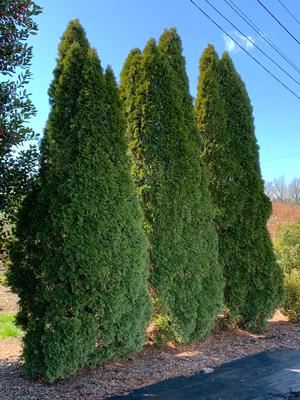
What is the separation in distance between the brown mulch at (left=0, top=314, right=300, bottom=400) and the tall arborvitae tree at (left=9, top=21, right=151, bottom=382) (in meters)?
0.17

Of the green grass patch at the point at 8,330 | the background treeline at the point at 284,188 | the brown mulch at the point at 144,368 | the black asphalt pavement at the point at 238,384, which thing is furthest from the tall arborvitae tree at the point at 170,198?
the background treeline at the point at 284,188

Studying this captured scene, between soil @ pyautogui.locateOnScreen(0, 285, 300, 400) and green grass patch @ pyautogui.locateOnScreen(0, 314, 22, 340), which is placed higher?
green grass patch @ pyautogui.locateOnScreen(0, 314, 22, 340)

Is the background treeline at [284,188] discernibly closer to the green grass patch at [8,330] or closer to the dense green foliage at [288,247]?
the dense green foliage at [288,247]

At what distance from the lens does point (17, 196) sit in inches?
125

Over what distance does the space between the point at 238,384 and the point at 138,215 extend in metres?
1.81

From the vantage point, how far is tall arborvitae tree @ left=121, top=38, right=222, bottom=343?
14.9 ft

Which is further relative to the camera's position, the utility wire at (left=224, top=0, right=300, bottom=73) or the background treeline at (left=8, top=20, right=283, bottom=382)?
the utility wire at (left=224, top=0, right=300, bottom=73)

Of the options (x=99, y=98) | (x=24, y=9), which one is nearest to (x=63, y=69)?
(x=99, y=98)

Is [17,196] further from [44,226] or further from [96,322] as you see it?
[96,322]

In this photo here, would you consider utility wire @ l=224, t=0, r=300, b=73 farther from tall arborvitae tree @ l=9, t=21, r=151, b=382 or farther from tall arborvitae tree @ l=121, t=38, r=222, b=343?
tall arborvitae tree @ l=9, t=21, r=151, b=382

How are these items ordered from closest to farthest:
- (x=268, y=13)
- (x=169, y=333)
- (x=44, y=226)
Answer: (x=44, y=226) → (x=169, y=333) → (x=268, y=13)

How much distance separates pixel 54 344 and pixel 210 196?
2.80m

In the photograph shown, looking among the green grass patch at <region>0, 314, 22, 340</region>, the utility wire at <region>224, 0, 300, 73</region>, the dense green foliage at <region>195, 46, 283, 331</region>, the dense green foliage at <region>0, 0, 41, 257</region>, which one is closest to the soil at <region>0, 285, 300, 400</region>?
the green grass patch at <region>0, 314, 22, 340</region>

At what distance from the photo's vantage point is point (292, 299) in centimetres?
623
